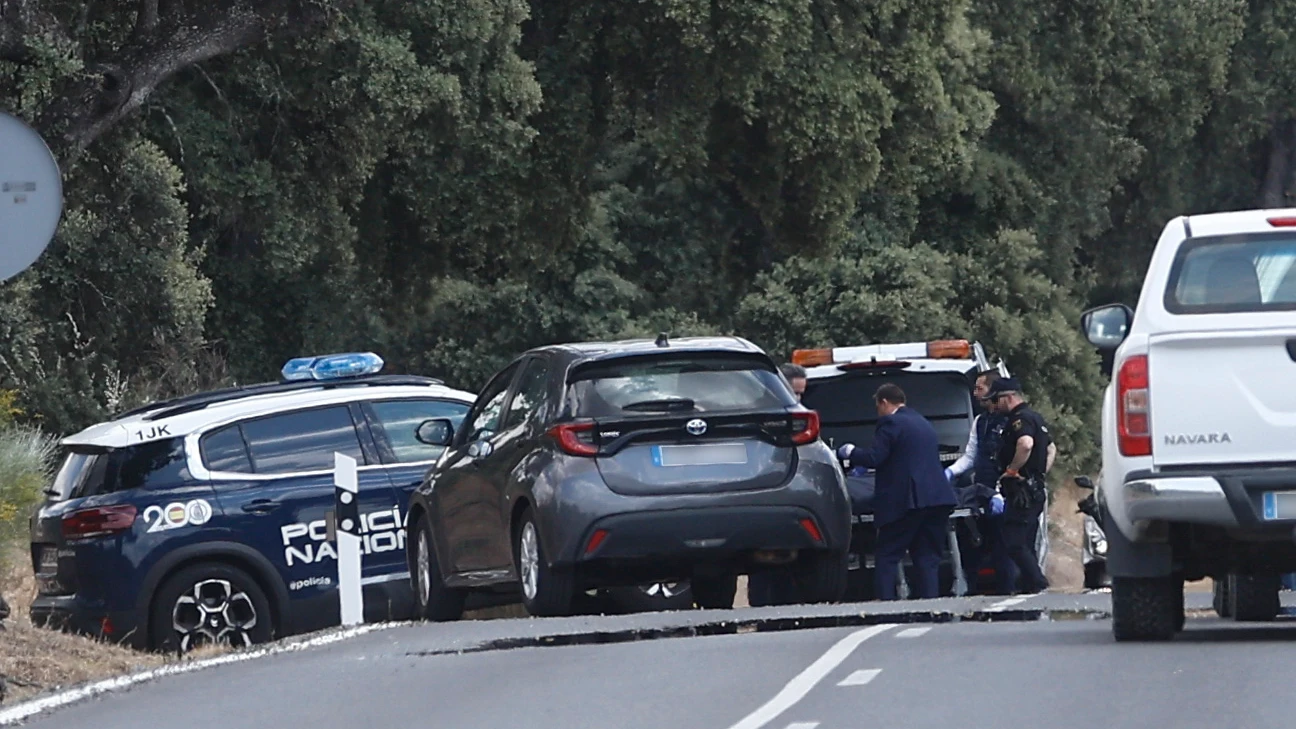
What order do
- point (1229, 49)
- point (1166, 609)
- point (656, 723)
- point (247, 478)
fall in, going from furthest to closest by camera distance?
point (1229, 49), point (247, 478), point (1166, 609), point (656, 723)

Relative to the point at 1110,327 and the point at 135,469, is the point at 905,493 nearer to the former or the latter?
the point at 135,469

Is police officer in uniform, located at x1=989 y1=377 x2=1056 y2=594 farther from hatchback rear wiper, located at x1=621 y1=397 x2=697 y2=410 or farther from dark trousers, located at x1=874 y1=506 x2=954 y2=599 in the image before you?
hatchback rear wiper, located at x1=621 y1=397 x2=697 y2=410

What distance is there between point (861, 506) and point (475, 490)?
3.61m

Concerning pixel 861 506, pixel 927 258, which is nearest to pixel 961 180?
pixel 927 258

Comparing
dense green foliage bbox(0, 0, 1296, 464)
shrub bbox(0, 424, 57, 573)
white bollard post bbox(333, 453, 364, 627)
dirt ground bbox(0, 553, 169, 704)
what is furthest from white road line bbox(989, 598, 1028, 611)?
shrub bbox(0, 424, 57, 573)

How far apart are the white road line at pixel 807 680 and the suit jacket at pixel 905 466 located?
422cm

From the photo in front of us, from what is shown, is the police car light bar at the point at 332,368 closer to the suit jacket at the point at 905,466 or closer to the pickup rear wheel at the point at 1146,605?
the suit jacket at the point at 905,466

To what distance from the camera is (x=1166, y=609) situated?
1086 cm

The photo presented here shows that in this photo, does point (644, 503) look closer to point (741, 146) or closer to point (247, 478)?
point (247, 478)

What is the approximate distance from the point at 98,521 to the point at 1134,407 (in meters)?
7.65

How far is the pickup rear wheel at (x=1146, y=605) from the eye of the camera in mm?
10852

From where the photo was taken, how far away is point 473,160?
78.2ft

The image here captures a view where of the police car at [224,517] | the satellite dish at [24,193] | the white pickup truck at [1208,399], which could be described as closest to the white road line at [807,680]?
the white pickup truck at [1208,399]

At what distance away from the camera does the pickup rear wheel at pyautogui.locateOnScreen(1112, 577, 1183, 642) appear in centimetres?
1085
